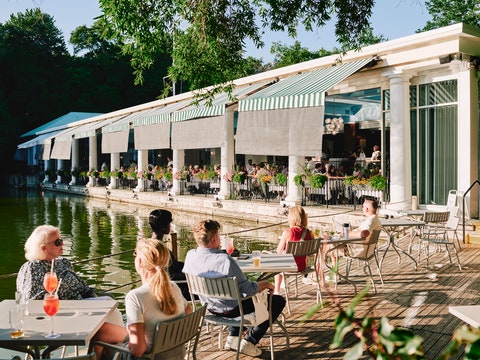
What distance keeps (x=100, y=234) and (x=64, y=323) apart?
40.1ft

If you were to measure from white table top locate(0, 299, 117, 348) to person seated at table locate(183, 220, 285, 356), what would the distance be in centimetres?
79

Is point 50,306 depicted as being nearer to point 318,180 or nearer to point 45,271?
point 45,271

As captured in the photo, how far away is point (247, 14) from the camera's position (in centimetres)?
832

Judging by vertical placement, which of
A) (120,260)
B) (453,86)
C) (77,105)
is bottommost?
(120,260)

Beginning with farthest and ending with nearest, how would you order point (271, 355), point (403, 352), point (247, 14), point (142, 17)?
1. point (247, 14)
2. point (142, 17)
3. point (271, 355)
4. point (403, 352)

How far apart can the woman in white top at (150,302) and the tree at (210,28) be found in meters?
4.60

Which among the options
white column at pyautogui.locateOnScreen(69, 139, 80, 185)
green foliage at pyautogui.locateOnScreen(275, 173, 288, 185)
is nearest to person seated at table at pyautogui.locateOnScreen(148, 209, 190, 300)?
green foliage at pyautogui.locateOnScreen(275, 173, 288, 185)

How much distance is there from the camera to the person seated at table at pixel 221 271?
433cm

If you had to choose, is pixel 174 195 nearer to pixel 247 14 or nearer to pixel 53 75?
pixel 247 14

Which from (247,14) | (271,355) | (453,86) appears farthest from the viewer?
(453,86)

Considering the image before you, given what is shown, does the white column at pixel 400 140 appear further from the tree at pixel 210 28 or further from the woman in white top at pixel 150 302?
the woman in white top at pixel 150 302

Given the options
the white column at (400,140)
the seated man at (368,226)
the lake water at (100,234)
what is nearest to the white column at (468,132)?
the white column at (400,140)

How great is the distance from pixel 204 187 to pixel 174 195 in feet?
4.18

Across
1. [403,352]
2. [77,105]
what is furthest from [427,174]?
[77,105]
